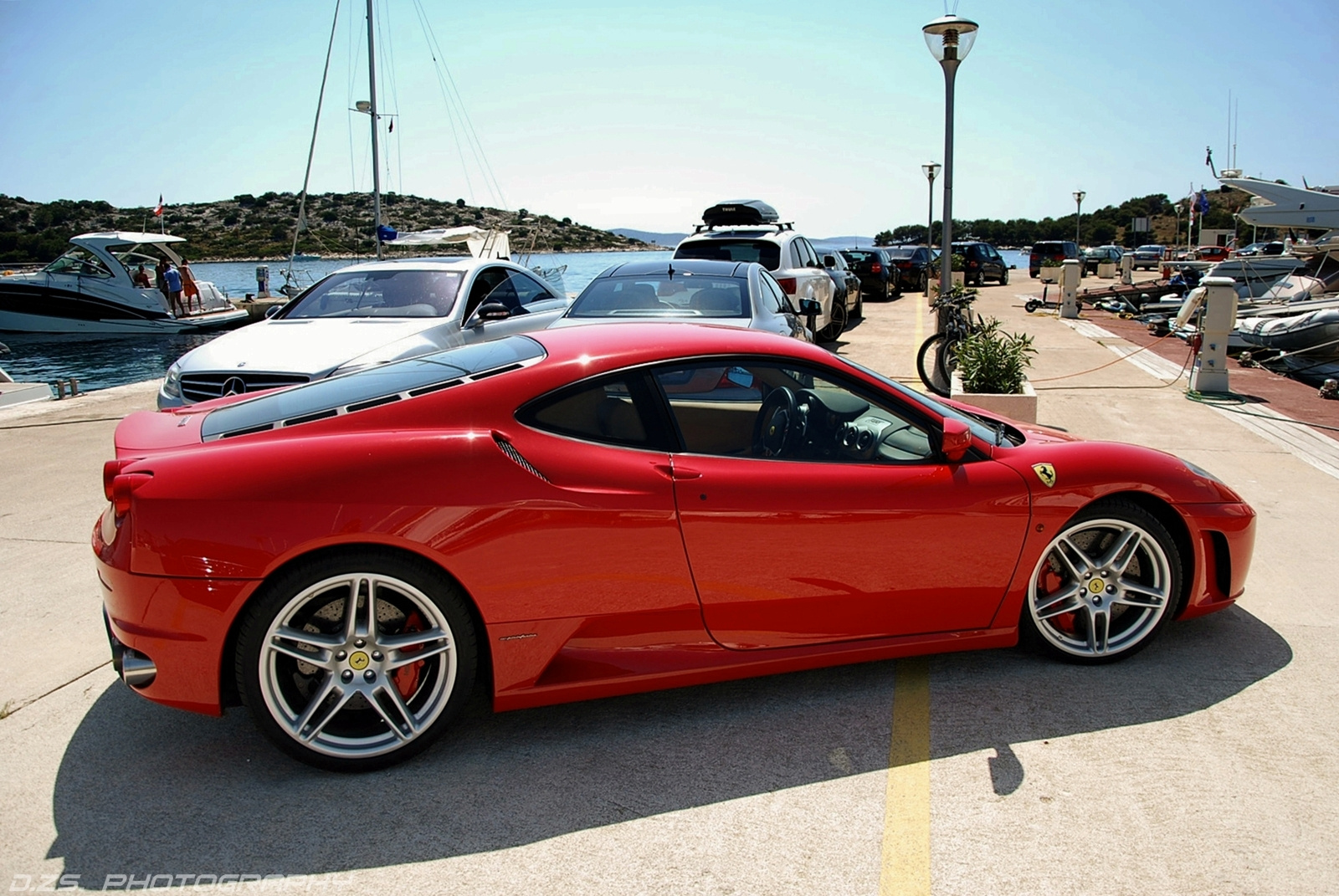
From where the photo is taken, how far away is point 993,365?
854 centimetres

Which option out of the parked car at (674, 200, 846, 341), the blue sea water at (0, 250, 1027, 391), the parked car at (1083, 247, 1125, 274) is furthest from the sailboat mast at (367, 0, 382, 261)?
the parked car at (1083, 247, 1125, 274)

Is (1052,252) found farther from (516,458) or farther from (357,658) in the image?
(357,658)

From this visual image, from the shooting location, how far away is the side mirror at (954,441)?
3553 millimetres

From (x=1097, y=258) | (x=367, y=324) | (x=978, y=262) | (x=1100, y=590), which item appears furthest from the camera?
(x=1097, y=258)

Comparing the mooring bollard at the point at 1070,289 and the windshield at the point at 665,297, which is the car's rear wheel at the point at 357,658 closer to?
the windshield at the point at 665,297

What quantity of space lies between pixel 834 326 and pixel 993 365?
7713mm

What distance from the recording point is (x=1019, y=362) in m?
8.51

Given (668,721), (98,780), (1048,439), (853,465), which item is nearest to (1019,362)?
(1048,439)

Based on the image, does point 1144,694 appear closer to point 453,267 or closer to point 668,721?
point 668,721

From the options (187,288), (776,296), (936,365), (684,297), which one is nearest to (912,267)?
(936,365)

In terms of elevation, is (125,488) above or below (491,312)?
below

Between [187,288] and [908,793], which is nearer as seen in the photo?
[908,793]

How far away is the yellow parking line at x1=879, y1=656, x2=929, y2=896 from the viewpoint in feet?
8.56

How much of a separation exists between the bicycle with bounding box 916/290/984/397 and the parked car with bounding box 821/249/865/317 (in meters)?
5.10
